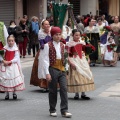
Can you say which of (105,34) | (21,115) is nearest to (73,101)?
(21,115)

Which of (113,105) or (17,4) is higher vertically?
(17,4)

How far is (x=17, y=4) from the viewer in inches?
1193

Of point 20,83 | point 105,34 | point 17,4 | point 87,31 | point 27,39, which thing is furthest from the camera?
point 17,4

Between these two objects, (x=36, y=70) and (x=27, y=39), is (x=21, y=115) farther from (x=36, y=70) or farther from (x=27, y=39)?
(x=27, y=39)

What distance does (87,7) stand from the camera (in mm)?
38750

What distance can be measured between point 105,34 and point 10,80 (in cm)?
962

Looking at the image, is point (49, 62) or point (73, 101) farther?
point (73, 101)

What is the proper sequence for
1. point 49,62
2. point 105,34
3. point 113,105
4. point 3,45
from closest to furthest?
point 49,62 → point 113,105 → point 3,45 → point 105,34

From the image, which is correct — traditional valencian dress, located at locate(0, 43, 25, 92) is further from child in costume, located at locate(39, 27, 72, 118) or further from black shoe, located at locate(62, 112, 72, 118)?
black shoe, located at locate(62, 112, 72, 118)

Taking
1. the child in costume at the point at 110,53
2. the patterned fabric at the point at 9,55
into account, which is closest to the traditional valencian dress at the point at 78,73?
the patterned fabric at the point at 9,55

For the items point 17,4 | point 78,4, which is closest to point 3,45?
point 17,4

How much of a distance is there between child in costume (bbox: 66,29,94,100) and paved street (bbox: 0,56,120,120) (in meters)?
0.30

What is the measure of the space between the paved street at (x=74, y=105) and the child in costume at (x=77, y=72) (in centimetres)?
30

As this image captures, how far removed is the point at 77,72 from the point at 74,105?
89cm
